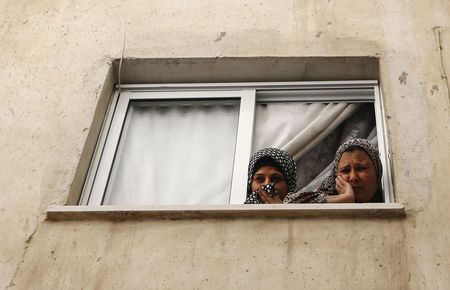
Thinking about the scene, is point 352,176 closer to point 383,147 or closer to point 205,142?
point 383,147

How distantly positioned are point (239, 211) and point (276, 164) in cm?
70

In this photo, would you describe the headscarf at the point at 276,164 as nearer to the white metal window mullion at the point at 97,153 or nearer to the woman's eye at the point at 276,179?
the woman's eye at the point at 276,179

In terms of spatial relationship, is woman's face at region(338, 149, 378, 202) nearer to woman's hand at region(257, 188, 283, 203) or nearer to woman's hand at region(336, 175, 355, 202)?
woman's hand at region(336, 175, 355, 202)

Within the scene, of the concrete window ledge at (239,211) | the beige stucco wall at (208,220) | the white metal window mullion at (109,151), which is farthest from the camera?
the white metal window mullion at (109,151)

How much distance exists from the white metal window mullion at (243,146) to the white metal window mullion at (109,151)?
2.82 feet

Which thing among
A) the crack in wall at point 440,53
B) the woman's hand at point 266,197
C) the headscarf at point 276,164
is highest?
the crack in wall at point 440,53

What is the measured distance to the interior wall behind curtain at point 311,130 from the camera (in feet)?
18.1

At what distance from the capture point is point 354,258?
418 centimetres

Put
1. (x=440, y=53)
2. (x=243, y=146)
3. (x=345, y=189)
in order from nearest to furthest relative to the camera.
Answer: (x=345, y=189) < (x=243, y=146) < (x=440, y=53)

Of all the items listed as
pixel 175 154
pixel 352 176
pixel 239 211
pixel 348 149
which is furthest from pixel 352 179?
pixel 175 154

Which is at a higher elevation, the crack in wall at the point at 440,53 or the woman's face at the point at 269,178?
the crack in wall at the point at 440,53

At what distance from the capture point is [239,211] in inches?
176

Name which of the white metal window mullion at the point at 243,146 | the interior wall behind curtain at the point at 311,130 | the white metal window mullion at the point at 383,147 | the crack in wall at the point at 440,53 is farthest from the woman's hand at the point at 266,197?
the crack in wall at the point at 440,53

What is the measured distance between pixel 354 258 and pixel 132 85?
253 cm
